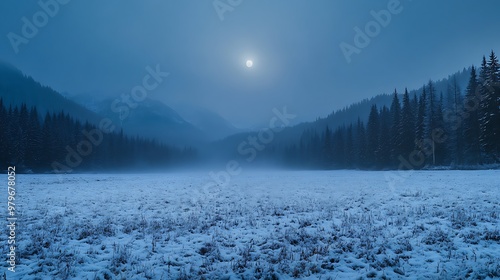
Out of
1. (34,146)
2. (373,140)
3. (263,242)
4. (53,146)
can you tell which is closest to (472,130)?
(373,140)

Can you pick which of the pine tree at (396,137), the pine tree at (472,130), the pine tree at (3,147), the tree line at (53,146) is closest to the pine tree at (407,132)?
the pine tree at (396,137)

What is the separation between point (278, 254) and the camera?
741 centimetres

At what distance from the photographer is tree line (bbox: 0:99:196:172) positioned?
62.3 metres

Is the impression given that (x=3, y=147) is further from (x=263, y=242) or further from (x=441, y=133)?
(x=441, y=133)

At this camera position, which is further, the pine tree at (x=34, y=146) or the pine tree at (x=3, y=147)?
the pine tree at (x=34, y=146)

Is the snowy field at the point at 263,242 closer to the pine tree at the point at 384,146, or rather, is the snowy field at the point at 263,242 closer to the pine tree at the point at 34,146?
the pine tree at the point at 384,146

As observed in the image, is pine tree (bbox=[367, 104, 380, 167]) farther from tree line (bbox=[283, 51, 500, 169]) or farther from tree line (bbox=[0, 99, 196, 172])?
tree line (bbox=[0, 99, 196, 172])

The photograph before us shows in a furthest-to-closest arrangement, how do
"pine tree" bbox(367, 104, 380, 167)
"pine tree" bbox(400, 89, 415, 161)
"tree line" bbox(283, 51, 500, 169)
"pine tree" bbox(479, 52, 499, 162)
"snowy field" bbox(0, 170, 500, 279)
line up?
"pine tree" bbox(367, 104, 380, 167) → "pine tree" bbox(400, 89, 415, 161) → "tree line" bbox(283, 51, 500, 169) → "pine tree" bbox(479, 52, 499, 162) → "snowy field" bbox(0, 170, 500, 279)

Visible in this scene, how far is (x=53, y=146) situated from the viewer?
6988 cm

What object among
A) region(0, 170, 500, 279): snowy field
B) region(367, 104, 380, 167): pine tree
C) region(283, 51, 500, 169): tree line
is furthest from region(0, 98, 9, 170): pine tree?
region(367, 104, 380, 167): pine tree

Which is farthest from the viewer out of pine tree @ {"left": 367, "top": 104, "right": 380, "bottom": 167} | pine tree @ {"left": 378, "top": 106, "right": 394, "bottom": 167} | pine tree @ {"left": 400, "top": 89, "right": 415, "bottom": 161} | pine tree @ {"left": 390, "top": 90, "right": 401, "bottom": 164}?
pine tree @ {"left": 367, "top": 104, "right": 380, "bottom": 167}

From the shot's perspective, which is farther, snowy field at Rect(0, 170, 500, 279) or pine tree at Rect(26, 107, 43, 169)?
pine tree at Rect(26, 107, 43, 169)

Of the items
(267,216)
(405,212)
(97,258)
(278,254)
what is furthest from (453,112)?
(97,258)

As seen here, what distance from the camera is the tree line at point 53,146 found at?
62312 millimetres
